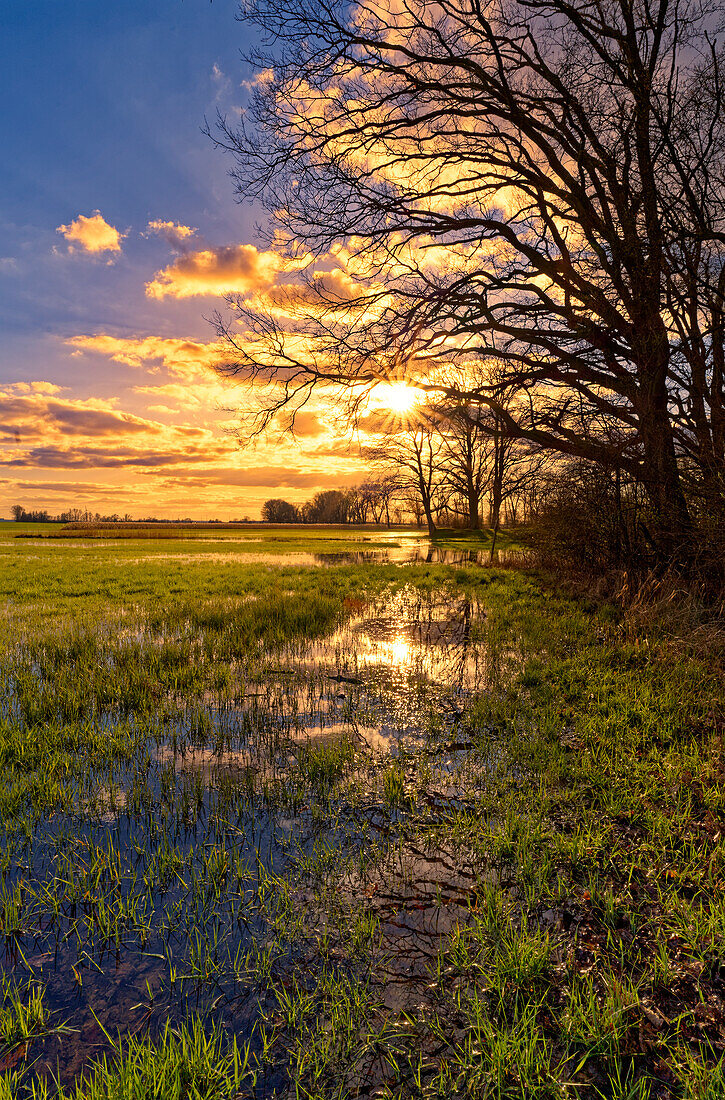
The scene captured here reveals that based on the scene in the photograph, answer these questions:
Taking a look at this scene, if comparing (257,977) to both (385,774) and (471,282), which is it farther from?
(471,282)

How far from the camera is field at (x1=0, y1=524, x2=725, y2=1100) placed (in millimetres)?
1977

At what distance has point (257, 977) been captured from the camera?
233cm

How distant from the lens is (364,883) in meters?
2.98

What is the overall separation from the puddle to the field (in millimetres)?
16

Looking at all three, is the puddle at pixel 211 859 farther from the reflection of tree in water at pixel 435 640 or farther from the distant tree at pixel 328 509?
the distant tree at pixel 328 509

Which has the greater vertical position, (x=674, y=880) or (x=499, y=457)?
(x=499, y=457)

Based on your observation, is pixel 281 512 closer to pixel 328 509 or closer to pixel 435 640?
pixel 328 509

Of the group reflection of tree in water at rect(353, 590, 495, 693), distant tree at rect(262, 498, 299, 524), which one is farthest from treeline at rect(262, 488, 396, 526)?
reflection of tree in water at rect(353, 590, 495, 693)

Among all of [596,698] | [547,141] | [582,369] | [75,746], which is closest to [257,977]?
[75,746]

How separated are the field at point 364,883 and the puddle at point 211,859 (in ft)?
0.05

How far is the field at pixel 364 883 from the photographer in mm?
1977

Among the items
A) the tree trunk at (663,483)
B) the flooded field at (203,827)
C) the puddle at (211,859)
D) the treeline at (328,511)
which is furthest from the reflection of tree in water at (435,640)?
the treeline at (328,511)

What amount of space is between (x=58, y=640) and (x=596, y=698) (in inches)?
351

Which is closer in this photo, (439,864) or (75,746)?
(439,864)
